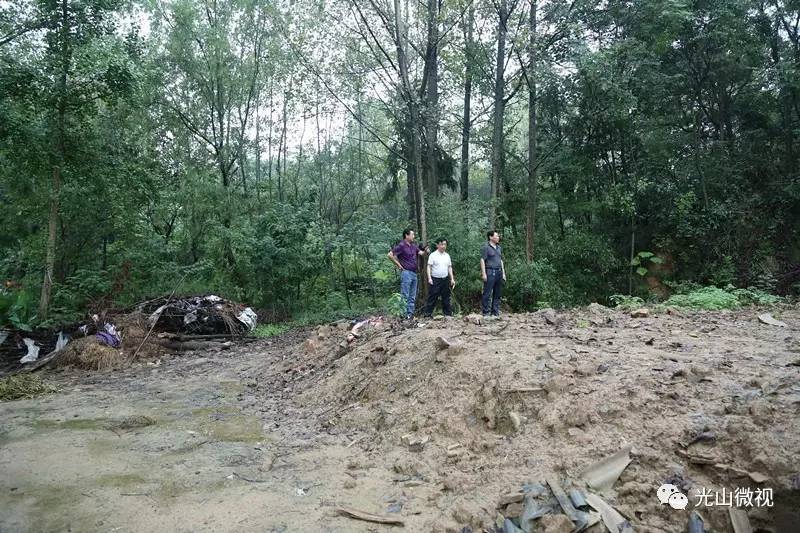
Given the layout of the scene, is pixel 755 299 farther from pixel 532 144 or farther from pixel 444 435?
pixel 444 435

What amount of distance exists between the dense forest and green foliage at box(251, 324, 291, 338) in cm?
192

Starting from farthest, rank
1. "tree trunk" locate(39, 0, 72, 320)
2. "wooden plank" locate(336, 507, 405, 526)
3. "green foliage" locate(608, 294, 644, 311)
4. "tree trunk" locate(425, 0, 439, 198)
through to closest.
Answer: "tree trunk" locate(425, 0, 439, 198) → "tree trunk" locate(39, 0, 72, 320) → "green foliage" locate(608, 294, 644, 311) → "wooden plank" locate(336, 507, 405, 526)

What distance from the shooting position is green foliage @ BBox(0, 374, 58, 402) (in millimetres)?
7723

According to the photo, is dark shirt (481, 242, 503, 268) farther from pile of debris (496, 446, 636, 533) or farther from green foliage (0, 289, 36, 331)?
green foliage (0, 289, 36, 331)

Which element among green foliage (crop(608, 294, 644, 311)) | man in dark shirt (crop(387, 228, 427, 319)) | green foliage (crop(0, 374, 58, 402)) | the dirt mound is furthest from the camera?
man in dark shirt (crop(387, 228, 427, 319))

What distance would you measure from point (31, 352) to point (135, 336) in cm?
188

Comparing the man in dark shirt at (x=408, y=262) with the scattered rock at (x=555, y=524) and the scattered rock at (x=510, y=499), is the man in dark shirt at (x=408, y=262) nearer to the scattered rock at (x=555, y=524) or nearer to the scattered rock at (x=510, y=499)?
the scattered rock at (x=510, y=499)

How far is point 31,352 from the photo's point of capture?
10.3 m

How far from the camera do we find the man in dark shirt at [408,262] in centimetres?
995

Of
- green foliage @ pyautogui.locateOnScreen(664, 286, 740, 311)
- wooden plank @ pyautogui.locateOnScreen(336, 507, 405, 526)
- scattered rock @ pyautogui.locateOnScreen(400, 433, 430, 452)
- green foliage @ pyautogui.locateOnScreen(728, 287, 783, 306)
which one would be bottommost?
wooden plank @ pyautogui.locateOnScreen(336, 507, 405, 526)

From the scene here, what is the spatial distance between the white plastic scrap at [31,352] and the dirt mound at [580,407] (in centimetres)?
651

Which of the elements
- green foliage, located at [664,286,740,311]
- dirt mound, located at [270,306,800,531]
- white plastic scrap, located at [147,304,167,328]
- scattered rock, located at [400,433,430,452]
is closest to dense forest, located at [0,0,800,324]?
white plastic scrap, located at [147,304,167,328]

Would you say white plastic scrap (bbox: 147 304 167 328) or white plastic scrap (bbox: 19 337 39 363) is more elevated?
white plastic scrap (bbox: 147 304 167 328)

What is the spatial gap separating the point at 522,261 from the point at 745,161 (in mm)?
7896
